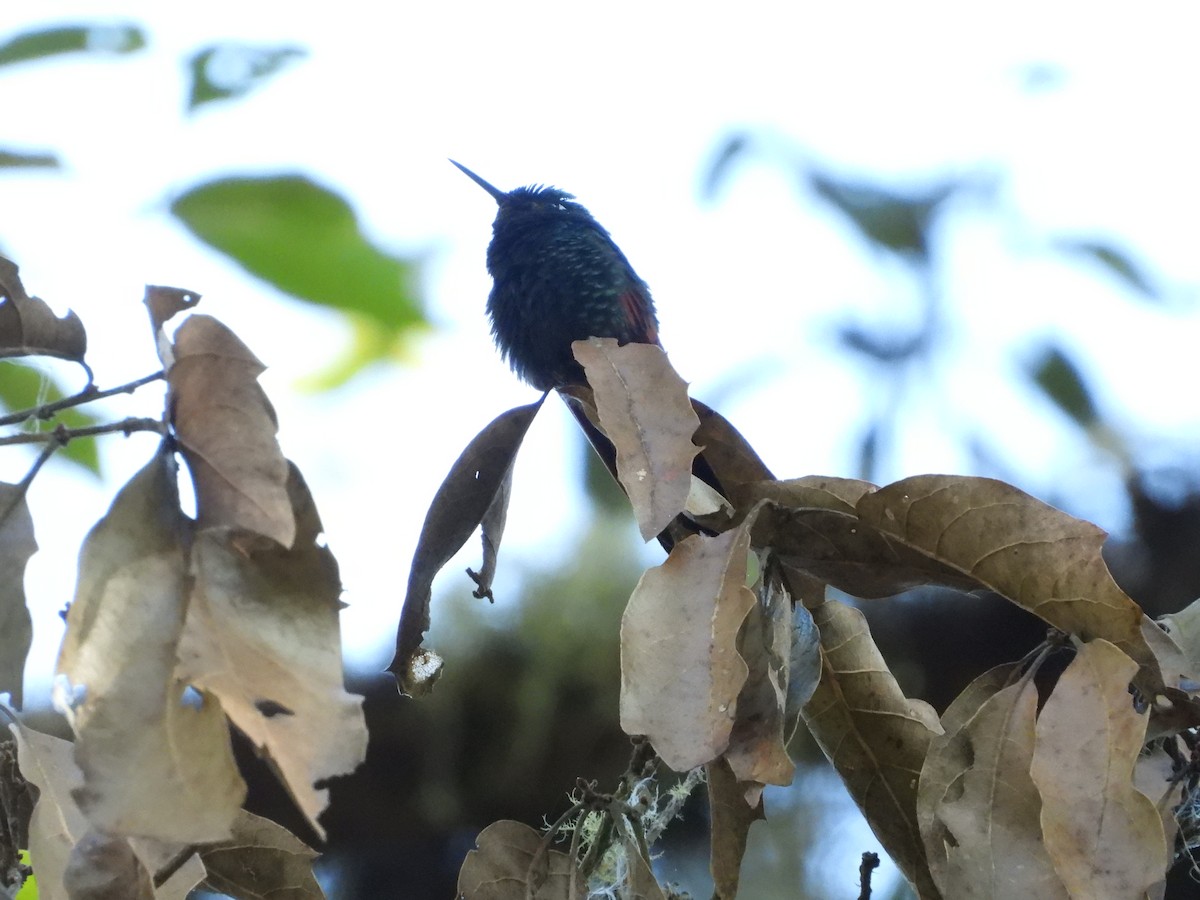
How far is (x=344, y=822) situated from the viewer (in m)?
3.21

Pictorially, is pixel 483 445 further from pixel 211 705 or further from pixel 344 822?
pixel 344 822

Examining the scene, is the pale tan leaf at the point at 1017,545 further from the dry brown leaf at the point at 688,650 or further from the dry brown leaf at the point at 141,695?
the dry brown leaf at the point at 141,695

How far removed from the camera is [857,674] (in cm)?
131

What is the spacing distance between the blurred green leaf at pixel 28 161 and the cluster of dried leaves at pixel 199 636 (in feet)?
4.24

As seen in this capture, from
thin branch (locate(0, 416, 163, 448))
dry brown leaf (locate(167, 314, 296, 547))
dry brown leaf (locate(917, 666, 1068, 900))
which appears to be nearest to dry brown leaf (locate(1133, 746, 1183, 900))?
dry brown leaf (locate(917, 666, 1068, 900))

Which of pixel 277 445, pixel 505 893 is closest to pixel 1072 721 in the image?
pixel 505 893

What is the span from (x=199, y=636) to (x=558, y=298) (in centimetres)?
191

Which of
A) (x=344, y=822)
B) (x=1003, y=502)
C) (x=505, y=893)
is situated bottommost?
(x=344, y=822)

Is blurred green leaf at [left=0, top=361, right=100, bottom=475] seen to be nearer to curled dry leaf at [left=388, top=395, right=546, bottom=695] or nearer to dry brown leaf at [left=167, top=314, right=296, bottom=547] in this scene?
curled dry leaf at [left=388, top=395, right=546, bottom=695]

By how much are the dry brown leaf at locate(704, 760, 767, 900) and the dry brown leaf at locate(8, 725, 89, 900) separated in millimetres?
590

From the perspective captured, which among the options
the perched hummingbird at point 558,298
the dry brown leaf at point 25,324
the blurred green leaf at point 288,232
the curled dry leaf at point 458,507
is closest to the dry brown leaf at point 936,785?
the curled dry leaf at point 458,507

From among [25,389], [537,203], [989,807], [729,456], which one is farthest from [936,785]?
[537,203]

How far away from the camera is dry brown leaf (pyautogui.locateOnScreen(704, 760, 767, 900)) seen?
3.76ft

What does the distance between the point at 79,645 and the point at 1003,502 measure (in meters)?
0.81
